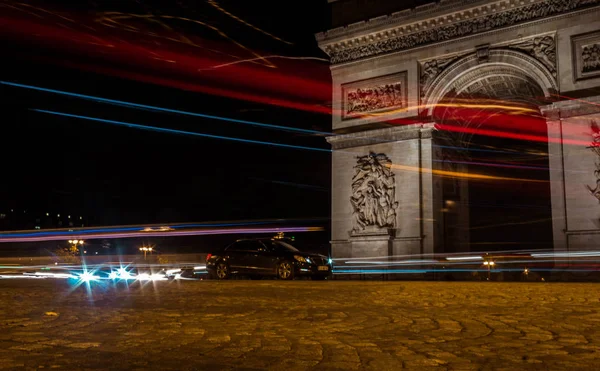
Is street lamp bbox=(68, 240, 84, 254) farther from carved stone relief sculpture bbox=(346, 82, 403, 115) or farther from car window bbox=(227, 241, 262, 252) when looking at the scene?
carved stone relief sculpture bbox=(346, 82, 403, 115)

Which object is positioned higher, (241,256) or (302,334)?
(241,256)

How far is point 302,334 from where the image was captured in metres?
5.64

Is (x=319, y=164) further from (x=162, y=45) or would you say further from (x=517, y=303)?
(x=517, y=303)

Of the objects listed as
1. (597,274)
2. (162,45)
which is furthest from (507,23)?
(162,45)

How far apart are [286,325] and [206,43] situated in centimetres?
1908

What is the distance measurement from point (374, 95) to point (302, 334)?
56.1 feet

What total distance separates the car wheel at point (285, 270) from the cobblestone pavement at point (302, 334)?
809 centimetres

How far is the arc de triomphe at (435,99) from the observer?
18031 millimetres

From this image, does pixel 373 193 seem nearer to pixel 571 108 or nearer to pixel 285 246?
pixel 285 246

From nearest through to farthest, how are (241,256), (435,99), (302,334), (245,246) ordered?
(302,334) → (241,256) → (245,246) → (435,99)

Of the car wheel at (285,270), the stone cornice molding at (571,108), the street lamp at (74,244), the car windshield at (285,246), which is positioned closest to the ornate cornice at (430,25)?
the stone cornice molding at (571,108)

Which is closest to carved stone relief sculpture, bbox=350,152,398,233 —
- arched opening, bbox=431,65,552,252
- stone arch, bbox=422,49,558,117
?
arched opening, bbox=431,65,552,252

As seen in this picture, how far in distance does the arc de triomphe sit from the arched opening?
12 cm

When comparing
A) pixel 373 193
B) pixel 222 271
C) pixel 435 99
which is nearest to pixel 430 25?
pixel 435 99
